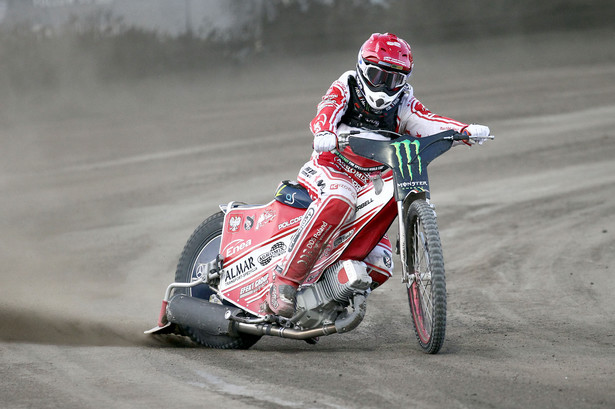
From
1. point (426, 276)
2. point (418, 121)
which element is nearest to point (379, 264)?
point (426, 276)

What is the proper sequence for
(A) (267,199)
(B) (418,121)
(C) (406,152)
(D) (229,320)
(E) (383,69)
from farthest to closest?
(A) (267,199)
(D) (229,320)
(B) (418,121)
(E) (383,69)
(C) (406,152)

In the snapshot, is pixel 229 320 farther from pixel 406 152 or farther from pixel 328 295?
pixel 406 152

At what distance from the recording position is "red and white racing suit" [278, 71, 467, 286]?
21.0 ft

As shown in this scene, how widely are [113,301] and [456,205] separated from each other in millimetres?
5481

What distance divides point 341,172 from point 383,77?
76 centimetres

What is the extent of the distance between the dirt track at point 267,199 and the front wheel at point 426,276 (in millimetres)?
215

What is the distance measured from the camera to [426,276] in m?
6.04

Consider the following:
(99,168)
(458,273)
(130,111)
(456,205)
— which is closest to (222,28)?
(130,111)

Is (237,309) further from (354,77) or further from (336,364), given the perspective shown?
(354,77)

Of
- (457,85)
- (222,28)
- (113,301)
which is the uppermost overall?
(222,28)

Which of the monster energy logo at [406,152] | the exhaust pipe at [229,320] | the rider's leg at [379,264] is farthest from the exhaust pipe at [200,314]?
the monster energy logo at [406,152]

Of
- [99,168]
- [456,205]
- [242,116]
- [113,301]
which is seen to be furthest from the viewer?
[242,116]

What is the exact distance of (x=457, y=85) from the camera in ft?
72.5

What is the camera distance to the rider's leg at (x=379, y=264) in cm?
671
